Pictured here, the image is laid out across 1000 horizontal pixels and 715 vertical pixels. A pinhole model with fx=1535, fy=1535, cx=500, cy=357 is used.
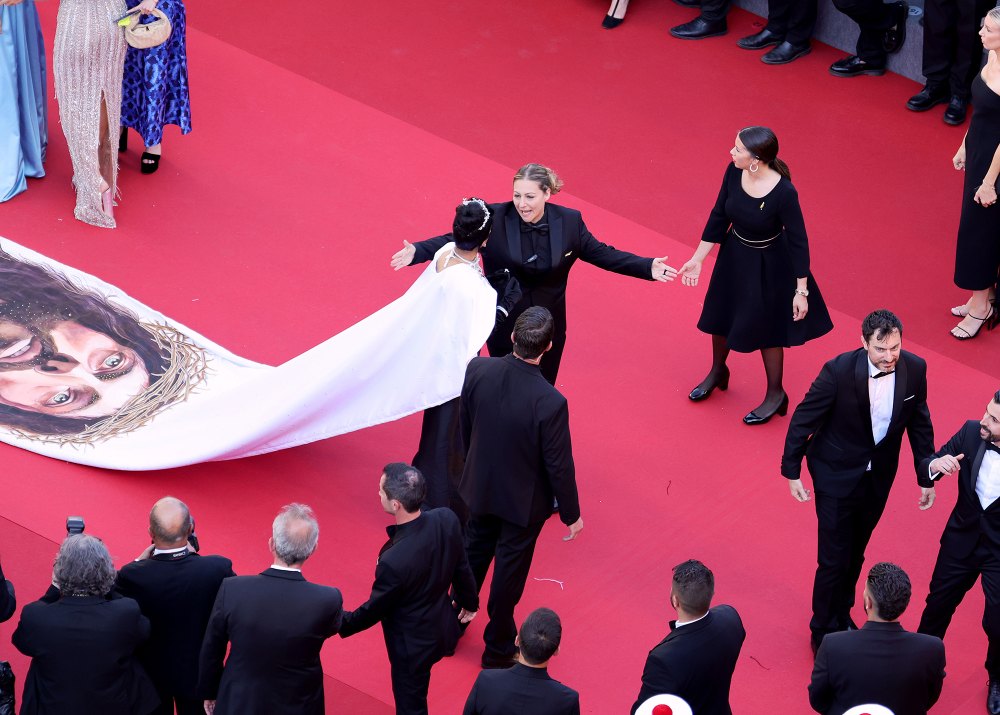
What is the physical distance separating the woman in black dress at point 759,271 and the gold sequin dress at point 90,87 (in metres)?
A: 3.00

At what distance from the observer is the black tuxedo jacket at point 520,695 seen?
13.5ft

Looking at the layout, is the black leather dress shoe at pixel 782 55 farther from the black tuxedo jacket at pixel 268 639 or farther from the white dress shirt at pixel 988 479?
the black tuxedo jacket at pixel 268 639

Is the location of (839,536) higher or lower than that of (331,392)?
higher

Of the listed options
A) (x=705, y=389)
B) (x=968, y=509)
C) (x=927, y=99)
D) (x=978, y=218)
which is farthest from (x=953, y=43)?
(x=968, y=509)

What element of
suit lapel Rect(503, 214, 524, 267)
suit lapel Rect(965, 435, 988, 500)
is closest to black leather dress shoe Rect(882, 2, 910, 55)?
suit lapel Rect(503, 214, 524, 267)

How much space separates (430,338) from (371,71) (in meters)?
3.82

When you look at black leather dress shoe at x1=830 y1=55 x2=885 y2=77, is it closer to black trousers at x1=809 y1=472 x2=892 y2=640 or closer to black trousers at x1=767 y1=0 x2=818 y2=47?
black trousers at x1=767 y1=0 x2=818 y2=47

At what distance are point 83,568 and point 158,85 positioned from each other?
404cm

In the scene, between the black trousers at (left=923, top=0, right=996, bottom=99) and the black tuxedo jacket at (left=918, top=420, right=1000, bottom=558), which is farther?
the black trousers at (left=923, top=0, right=996, bottom=99)

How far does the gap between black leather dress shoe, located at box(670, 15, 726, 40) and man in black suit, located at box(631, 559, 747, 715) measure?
19.9ft

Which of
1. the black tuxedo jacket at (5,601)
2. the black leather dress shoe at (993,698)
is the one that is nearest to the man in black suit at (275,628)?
the black tuxedo jacket at (5,601)

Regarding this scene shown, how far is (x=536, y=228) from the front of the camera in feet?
19.3

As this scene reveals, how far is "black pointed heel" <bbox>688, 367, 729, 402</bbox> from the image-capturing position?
678cm

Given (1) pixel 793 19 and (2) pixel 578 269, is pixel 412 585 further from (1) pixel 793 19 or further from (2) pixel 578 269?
(1) pixel 793 19
